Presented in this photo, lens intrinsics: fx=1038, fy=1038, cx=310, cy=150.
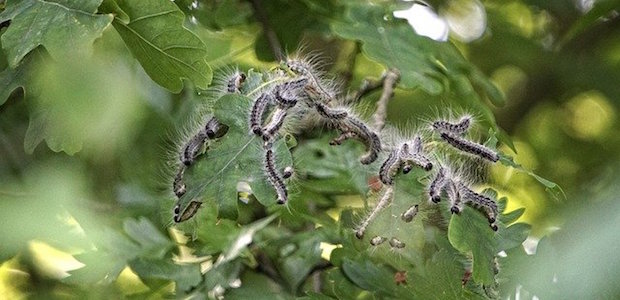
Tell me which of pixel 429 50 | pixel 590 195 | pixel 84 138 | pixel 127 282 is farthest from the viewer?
pixel 127 282

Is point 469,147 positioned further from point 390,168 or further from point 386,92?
point 386,92

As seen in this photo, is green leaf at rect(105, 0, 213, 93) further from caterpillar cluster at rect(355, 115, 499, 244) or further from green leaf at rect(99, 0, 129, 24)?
caterpillar cluster at rect(355, 115, 499, 244)

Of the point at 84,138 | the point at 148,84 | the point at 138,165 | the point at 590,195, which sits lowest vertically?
the point at 590,195

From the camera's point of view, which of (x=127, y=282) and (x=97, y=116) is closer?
(x=97, y=116)

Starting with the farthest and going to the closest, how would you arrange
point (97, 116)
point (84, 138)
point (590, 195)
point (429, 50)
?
point (590, 195)
point (429, 50)
point (84, 138)
point (97, 116)

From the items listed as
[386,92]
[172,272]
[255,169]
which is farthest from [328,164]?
[255,169]

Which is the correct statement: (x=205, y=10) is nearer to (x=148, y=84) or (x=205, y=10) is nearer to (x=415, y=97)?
(x=148, y=84)

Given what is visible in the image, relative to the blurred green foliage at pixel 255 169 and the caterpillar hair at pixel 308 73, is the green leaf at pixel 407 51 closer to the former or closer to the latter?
the blurred green foliage at pixel 255 169

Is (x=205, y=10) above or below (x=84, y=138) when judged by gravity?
below

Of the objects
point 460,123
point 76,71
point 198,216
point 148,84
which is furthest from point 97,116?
point 148,84
